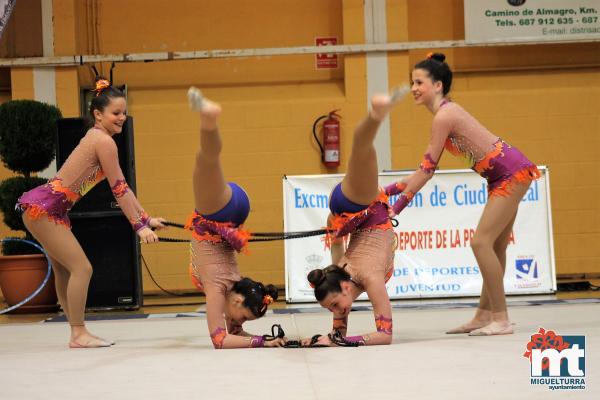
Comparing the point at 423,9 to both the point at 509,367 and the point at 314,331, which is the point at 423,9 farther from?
the point at 509,367

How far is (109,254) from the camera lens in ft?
23.9

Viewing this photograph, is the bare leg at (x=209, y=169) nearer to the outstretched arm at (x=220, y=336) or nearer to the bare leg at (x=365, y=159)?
the outstretched arm at (x=220, y=336)

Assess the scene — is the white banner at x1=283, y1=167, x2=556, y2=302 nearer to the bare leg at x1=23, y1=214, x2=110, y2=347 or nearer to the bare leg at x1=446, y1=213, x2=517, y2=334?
the bare leg at x1=446, y1=213, x2=517, y2=334

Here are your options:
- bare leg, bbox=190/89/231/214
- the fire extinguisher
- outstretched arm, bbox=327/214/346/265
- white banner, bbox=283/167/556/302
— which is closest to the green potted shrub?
white banner, bbox=283/167/556/302

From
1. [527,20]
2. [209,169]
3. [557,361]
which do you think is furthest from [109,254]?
[557,361]

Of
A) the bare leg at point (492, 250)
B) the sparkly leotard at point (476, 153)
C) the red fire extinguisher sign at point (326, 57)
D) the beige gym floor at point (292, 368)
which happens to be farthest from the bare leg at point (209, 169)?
the red fire extinguisher sign at point (326, 57)

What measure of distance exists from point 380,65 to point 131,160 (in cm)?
278

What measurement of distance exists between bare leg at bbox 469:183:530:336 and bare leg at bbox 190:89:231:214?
1337mm

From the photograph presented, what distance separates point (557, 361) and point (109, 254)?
4995mm

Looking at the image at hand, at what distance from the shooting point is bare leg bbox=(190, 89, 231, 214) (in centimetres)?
357

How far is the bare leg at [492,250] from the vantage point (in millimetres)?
4301

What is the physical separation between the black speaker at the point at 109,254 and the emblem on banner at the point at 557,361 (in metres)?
4.55

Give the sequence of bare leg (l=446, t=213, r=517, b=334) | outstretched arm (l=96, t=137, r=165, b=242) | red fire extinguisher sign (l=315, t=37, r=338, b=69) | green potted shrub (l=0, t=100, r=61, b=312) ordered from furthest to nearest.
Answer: red fire extinguisher sign (l=315, t=37, r=338, b=69)
green potted shrub (l=0, t=100, r=61, b=312)
bare leg (l=446, t=213, r=517, b=334)
outstretched arm (l=96, t=137, r=165, b=242)

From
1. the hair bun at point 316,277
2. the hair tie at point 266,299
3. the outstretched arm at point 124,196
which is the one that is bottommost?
the hair tie at point 266,299
